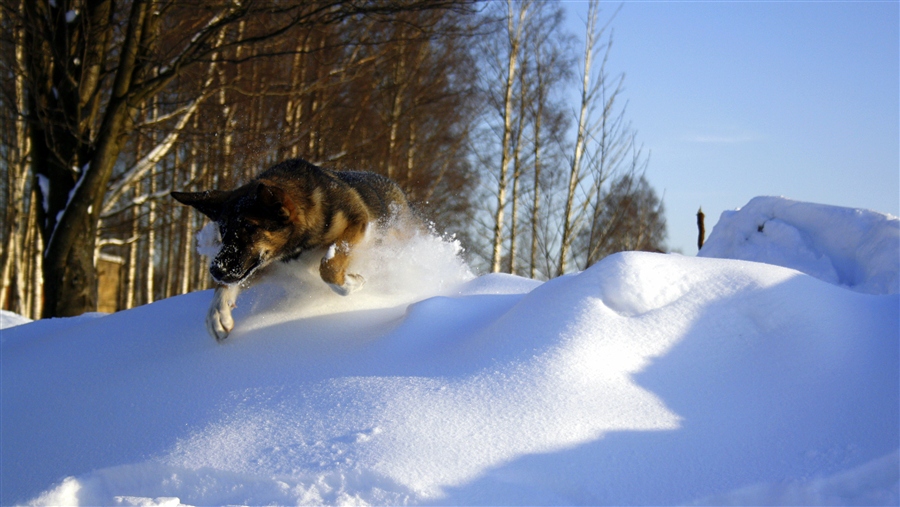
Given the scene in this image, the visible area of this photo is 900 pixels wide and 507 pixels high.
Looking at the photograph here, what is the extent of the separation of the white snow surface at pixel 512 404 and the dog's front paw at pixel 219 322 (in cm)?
5

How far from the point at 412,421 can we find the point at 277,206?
1.43 metres

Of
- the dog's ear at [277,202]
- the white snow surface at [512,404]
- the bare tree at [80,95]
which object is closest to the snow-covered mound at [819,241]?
the white snow surface at [512,404]

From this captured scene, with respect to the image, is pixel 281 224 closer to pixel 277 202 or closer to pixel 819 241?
pixel 277 202

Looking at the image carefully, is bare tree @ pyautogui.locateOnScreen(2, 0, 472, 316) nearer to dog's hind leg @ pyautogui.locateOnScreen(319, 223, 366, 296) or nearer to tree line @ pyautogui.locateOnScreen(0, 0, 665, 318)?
tree line @ pyautogui.locateOnScreen(0, 0, 665, 318)

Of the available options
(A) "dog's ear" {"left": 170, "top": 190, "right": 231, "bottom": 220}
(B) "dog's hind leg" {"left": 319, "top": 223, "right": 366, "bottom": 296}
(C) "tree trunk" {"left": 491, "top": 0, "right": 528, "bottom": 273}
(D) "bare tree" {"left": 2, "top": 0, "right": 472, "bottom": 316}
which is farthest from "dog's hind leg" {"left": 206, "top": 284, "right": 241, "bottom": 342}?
(C) "tree trunk" {"left": 491, "top": 0, "right": 528, "bottom": 273}

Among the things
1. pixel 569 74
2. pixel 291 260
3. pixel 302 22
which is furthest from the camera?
pixel 569 74

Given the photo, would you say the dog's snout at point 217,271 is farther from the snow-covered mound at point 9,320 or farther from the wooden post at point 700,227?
the wooden post at point 700,227

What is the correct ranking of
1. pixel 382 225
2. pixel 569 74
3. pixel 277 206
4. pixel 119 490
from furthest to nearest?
pixel 569 74, pixel 382 225, pixel 277 206, pixel 119 490

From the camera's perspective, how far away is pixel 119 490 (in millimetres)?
2217

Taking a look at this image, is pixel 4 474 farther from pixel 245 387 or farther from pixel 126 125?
pixel 126 125

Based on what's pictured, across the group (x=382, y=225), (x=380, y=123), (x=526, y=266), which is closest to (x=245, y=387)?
(x=382, y=225)

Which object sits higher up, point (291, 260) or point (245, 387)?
point (291, 260)

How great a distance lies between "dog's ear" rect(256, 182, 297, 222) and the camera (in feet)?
10.1

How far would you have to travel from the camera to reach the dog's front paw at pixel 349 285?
354 centimetres
